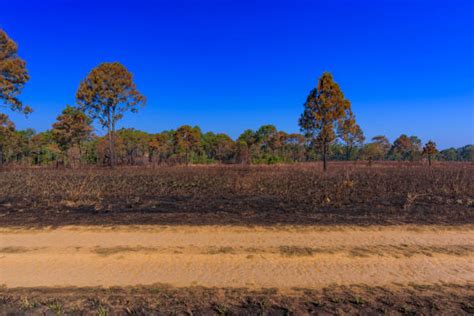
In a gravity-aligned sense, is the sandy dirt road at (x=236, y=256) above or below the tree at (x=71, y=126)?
below

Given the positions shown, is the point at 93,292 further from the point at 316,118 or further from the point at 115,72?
the point at 115,72

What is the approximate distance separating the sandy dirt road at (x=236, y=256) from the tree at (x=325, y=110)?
18.5 m

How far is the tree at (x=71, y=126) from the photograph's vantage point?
38.1 m

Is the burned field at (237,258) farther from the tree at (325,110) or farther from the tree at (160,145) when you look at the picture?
the tree at (160,145)

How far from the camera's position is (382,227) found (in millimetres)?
7570

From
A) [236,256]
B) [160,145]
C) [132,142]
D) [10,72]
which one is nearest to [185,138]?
[160,145]

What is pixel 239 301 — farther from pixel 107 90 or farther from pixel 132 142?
pixel 132 142

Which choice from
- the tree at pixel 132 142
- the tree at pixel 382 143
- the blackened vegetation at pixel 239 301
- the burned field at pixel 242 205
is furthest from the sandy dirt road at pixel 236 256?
the tree at pixel 382 143

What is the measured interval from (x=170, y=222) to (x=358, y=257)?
489 cm

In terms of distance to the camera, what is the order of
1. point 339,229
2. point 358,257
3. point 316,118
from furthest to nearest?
point 316,118, point 339,229, point 358,257

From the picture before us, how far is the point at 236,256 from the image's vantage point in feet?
18.4

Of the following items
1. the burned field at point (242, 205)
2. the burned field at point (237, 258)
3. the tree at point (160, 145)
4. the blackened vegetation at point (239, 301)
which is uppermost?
the tree at point (160, 145)

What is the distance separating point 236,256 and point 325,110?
21935 mm

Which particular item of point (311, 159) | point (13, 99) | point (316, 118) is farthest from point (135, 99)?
point (311, 159)
